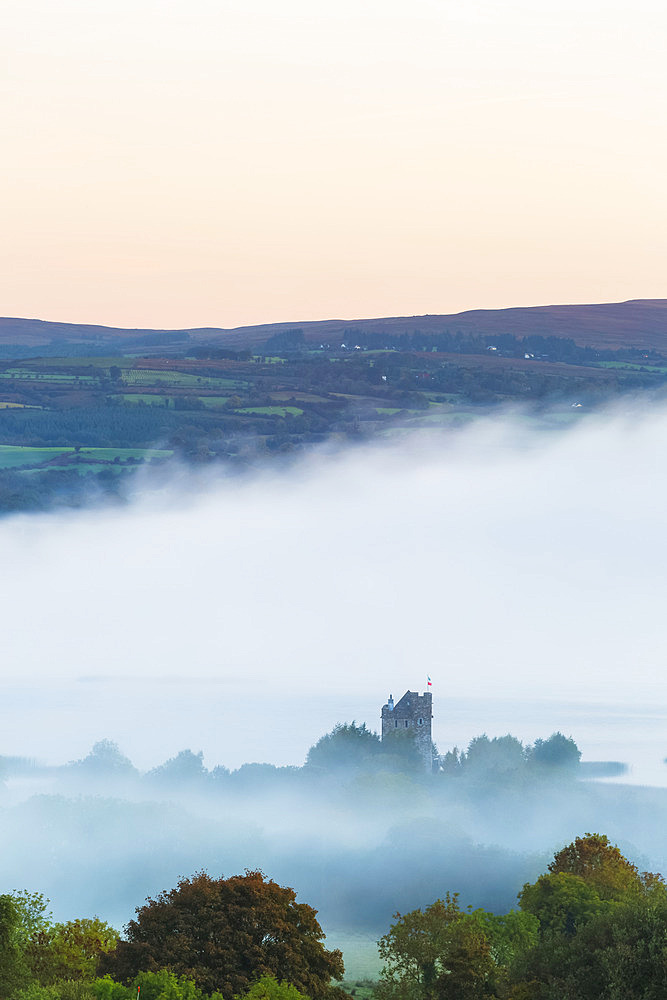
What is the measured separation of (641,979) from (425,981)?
67.5 ft

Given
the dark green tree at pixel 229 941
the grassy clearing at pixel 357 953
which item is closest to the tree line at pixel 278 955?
the dark green tree at pixel 229 941

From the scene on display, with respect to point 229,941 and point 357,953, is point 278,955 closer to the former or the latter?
point 229,941

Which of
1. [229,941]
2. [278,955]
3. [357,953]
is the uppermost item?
[229,941]

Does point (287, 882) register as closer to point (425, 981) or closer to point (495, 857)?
point (495, 857)

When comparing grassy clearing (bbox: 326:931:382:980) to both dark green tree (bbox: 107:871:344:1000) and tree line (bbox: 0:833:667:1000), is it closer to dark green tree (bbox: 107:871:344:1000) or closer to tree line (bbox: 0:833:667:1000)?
tree line (bbox: 0:833:667:1000)

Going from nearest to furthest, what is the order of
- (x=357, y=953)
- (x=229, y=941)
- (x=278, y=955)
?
(x=278, y=955) → (x=229, y=941) → (x=357, y=953)

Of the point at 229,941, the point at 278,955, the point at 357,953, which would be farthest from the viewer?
the point at 357,953

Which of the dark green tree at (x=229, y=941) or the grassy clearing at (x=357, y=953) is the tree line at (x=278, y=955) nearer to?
the dark green tree at (x=229, y=941)

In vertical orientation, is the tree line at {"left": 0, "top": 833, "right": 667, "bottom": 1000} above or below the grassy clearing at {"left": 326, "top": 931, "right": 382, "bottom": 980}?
above

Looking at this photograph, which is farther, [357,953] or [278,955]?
[357,953]

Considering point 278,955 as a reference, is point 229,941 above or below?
above

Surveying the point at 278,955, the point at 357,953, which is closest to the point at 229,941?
the point at 278,955

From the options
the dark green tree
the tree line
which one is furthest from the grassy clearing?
the dark green tree

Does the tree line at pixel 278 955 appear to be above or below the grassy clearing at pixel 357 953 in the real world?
above
